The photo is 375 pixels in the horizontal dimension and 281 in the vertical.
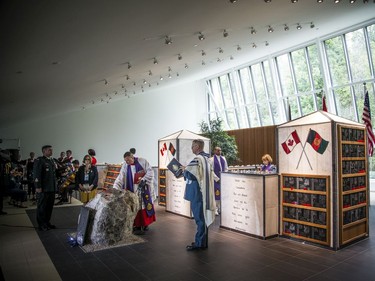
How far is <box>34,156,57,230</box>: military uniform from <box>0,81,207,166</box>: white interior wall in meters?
9.00

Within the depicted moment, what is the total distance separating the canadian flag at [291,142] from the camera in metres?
5.07

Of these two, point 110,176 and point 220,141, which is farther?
point 110,176

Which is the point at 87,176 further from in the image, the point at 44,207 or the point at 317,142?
the point at 317,142

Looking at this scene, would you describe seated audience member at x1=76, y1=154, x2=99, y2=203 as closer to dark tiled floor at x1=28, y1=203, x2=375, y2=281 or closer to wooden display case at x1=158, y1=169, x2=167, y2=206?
dark tiled floor at x1=28, y1=203, x2=375, y2=281

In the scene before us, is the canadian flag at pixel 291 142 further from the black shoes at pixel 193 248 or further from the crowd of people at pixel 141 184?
the black shoes at pixel 193 248

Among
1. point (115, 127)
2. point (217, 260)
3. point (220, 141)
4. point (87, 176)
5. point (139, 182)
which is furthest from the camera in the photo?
point (115, 127)

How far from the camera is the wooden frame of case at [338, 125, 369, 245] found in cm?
457

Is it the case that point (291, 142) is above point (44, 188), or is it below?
above

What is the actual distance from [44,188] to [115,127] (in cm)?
958

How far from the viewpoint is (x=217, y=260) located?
4.02 metres

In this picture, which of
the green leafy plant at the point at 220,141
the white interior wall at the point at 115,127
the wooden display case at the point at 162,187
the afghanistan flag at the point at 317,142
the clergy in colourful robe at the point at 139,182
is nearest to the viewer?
the afghanistan flag at the point at 317,142

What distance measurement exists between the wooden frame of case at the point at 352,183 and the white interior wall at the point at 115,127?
10.2 meters

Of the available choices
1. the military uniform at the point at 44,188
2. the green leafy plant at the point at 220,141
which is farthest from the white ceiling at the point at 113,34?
the green leafy plant at the point at 220,141

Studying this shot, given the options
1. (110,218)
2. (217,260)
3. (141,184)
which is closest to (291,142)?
(217,260)
